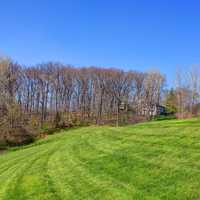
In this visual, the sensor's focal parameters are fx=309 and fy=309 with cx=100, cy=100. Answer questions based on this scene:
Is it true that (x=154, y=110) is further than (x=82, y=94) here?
Yes

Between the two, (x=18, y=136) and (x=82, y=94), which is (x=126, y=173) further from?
(x=82, y=94)

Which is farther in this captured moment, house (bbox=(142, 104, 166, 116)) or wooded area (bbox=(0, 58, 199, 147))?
house (bbox=(142, 104, 166, 116))

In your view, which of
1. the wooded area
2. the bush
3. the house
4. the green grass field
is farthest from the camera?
the house

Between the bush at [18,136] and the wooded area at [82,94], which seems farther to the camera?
the wooded area at [82,94]

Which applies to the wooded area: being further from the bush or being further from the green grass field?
the green grass field

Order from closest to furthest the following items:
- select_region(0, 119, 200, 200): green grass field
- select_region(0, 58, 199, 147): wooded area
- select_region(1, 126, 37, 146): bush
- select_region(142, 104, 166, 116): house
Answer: select_region(0, 119, 200, 200): green grass field
select_region(1, 126, 37, 146): bush
select_region(0, 58, 199, 147): wooded area
select_region(142, 104, 166, 116): house

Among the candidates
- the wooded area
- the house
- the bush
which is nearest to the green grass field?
the bush

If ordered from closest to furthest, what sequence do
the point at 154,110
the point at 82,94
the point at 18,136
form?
the point at 18,136 → the point at 82,94 → the point at 154,110

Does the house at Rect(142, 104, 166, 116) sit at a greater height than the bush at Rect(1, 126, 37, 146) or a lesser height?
greater

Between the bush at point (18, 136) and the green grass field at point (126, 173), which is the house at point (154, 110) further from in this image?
the green grass field at point (126, 173)

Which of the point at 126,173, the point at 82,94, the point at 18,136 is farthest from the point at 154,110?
the point at 126,173

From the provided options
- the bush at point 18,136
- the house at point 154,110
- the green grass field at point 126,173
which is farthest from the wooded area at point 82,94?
the green grass field at point 126,173

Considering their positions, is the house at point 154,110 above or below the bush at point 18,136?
above

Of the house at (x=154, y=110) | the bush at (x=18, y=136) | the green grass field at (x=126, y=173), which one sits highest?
the house at (x=154, y=110)
